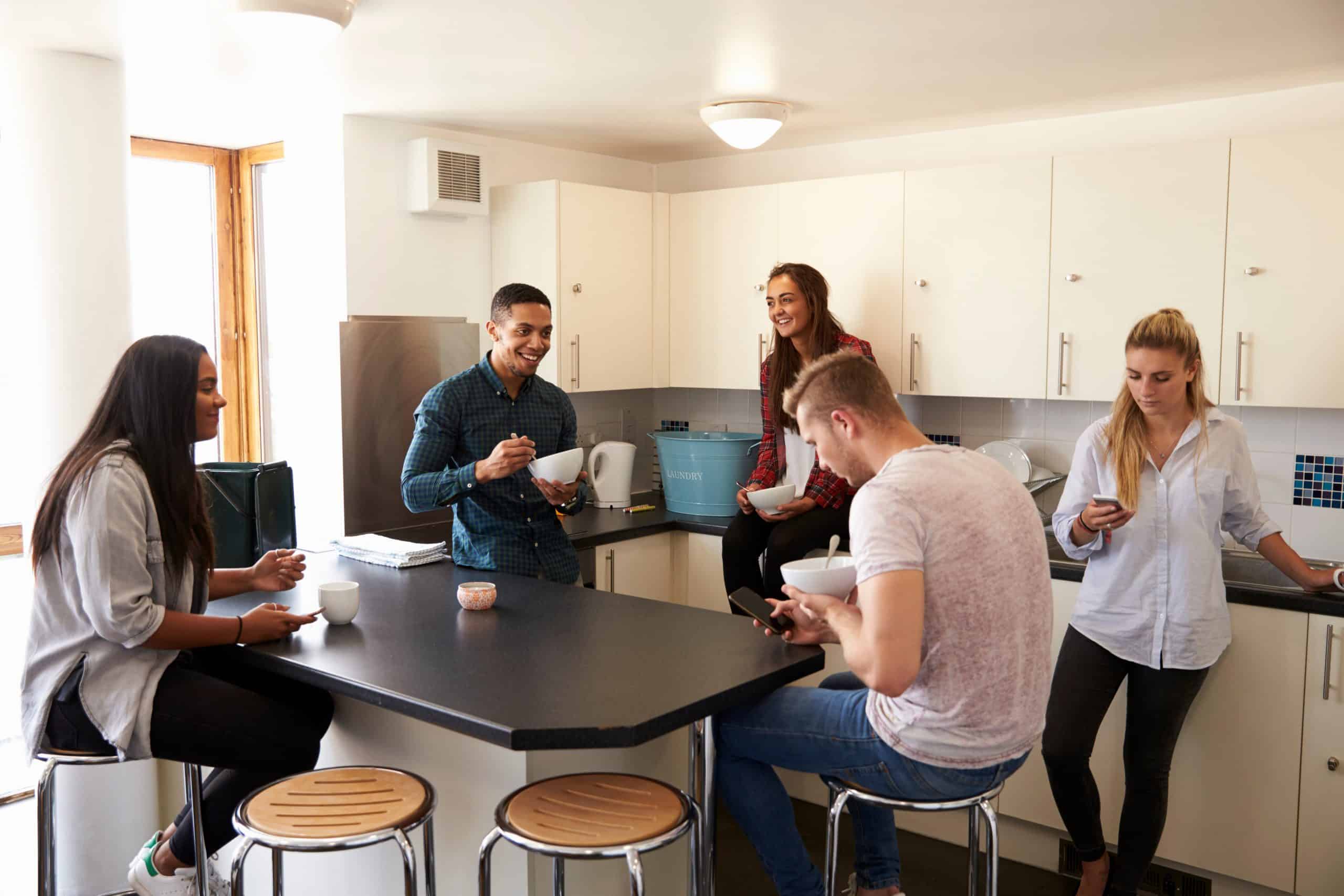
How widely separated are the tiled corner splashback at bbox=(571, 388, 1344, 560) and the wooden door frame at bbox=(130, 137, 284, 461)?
140cm

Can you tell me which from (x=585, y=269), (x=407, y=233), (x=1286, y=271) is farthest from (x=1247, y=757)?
(x=407, y=233)

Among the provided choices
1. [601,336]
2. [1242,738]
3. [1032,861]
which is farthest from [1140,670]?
[601,336]

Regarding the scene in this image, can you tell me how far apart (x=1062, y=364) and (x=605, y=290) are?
66.7 inches

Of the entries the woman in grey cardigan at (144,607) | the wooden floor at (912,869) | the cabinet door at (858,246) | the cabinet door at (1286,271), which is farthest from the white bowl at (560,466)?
the cabinet door at (1286,271)

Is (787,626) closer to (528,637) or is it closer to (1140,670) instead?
(528,637)

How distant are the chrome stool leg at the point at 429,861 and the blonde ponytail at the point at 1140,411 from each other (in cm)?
182

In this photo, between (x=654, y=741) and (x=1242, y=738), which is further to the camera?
(x=1242, y=738)

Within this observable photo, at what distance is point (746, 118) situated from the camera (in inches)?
142

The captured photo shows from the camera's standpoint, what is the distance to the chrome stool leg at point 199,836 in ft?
8.05

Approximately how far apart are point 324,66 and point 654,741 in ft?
7.00

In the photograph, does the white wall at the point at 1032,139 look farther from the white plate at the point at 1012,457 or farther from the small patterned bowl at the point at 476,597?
the small patterned bowl at the point at 476,597

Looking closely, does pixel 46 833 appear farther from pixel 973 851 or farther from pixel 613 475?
pixel 613 475

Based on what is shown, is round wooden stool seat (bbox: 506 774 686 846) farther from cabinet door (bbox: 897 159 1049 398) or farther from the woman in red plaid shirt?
cabinet door (bbox: 897 159 1049 398)

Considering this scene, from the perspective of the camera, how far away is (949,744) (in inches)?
72.4
